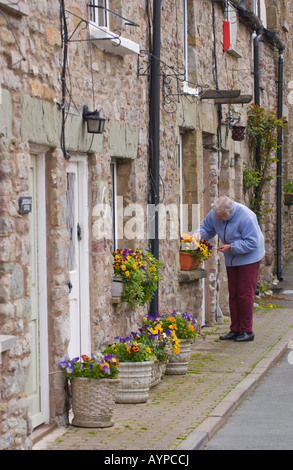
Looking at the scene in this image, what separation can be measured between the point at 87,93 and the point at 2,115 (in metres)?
2.12

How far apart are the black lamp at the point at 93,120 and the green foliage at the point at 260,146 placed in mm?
8737

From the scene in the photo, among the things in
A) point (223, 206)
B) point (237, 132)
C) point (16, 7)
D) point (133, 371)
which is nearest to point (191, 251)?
point (223, 206)

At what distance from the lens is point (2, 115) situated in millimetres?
6332

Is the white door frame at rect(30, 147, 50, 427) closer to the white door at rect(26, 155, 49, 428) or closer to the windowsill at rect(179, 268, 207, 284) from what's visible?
the white door at rect(26, 155, 49, 428)

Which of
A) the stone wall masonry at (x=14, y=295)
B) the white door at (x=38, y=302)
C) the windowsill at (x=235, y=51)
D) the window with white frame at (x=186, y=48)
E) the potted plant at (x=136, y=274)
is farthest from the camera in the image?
the windowsill at (x=235, y=51)

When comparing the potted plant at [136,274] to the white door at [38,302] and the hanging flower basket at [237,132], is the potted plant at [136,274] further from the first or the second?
the hanging flower basket at [237,132]

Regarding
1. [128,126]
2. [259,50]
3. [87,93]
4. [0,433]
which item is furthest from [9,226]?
[259,50]

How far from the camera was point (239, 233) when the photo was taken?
12.0 meters

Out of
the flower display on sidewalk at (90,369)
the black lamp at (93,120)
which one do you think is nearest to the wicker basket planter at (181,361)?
the flower display on sidewalk at (90,369)

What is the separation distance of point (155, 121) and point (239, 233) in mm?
2253

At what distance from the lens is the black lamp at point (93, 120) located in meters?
8.16

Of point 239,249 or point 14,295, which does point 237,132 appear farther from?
point 14,295

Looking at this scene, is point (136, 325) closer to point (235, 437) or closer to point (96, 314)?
A: point (96, 314)

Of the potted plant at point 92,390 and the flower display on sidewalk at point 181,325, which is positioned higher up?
the flower display on sidewalk at point 181,325
